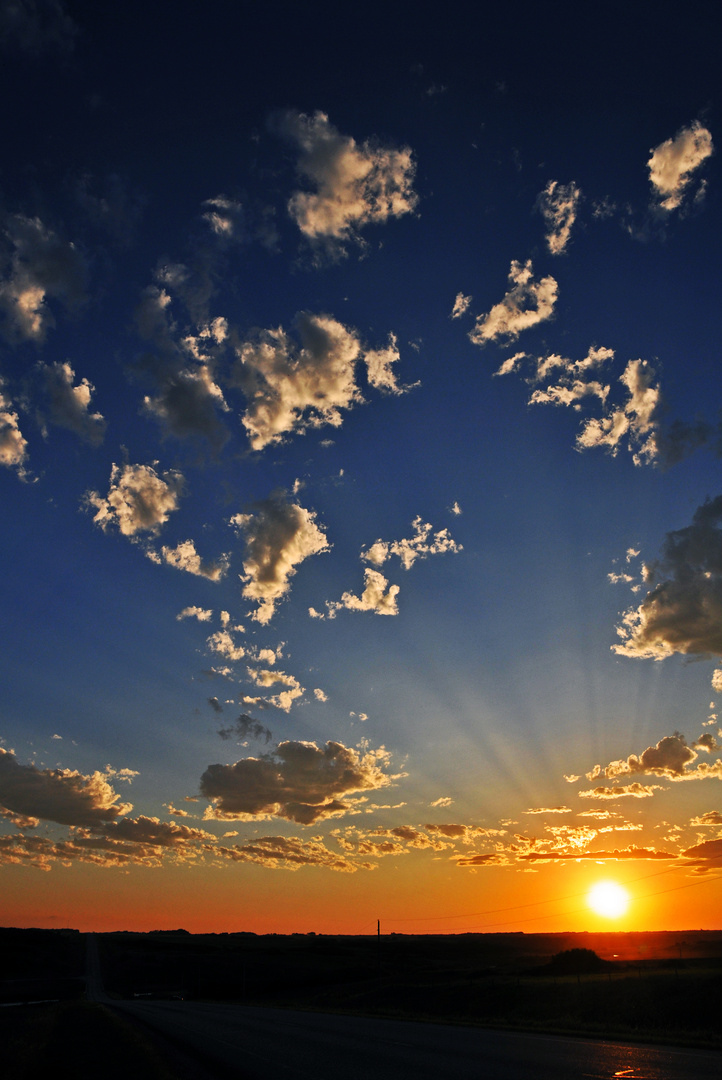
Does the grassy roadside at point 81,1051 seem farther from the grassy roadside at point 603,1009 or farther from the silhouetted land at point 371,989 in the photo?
the grassy roadside at point 603,1009

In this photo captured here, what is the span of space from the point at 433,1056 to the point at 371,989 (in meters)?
69.2

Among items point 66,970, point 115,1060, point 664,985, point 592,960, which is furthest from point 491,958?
point 115,1060

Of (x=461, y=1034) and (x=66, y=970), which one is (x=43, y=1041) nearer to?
(x=461, y=1034)

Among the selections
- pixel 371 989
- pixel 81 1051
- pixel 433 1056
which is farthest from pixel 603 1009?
pixel 371 989

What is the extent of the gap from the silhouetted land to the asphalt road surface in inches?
124

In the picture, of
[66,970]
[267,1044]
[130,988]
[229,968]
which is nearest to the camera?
[267,1044]

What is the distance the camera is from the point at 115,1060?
23.5 metres

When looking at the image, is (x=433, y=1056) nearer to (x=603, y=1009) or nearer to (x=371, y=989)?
(x=603, y=1009)

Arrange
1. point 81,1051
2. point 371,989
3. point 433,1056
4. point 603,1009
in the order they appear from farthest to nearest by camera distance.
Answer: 1. point 371,989
2. point 603,1009
3. point 81,1051
4. point 433,1056

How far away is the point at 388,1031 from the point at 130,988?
384 ft

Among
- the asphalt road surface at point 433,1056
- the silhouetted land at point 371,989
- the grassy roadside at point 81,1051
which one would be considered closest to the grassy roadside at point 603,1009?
the silhouetted land at point 371,989

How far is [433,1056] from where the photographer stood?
20641mm

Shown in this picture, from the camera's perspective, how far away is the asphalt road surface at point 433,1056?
16.7 meters

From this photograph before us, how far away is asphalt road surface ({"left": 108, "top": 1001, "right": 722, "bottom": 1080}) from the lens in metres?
16.7
